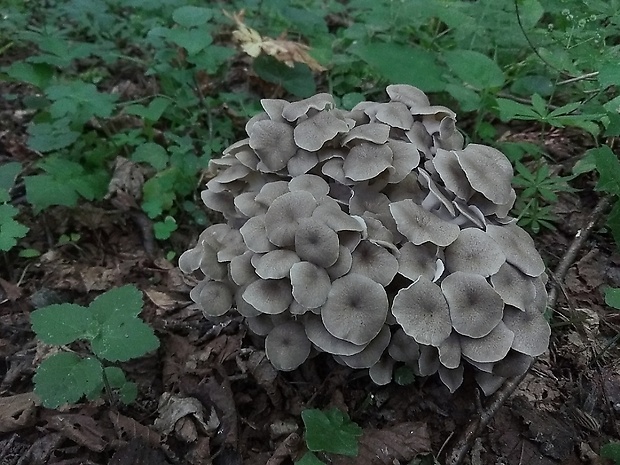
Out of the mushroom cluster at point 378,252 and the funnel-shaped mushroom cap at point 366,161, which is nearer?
the mushroom cluster at point 378,252

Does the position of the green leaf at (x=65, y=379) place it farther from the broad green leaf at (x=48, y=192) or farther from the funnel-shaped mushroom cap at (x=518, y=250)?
the funnel-shaped mushroom cap at (x=518, y=250)

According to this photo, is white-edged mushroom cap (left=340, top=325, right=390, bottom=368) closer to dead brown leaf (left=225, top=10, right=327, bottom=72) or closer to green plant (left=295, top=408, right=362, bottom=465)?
green plant (left=295, top=408, right=362, bottom=465)

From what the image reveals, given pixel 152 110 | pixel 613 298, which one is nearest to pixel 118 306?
pixel 152 110

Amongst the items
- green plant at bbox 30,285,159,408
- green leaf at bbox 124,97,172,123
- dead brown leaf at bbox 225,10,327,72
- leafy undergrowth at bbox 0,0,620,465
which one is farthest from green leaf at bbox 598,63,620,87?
green leaf at bbox 124,97,172,123

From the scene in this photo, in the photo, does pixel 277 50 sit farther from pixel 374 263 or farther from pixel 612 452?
pixel 612 452

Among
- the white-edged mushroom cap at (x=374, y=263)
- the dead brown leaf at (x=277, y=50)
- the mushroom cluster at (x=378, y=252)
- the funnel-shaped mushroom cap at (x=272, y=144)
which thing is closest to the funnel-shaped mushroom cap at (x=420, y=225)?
the mushroom cluster at (x=378, y=252)
